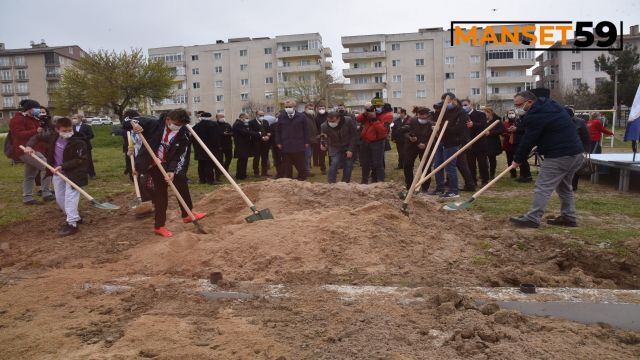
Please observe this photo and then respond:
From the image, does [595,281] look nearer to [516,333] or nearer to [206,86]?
[516,333]

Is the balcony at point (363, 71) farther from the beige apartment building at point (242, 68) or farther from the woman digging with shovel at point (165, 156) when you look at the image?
the woman digging with shovel at point (165, 156)

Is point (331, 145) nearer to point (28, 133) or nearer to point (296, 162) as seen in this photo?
point (296, 162)

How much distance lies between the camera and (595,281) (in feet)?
14.4

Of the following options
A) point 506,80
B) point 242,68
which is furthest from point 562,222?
point 242,68

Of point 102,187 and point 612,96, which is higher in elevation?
point 612,96

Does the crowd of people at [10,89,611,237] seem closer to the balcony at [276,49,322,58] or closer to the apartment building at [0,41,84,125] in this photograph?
the balcony at [276,49,322,58]

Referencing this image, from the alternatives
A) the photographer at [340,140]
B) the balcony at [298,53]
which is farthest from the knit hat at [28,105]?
the balcony at [298,53]

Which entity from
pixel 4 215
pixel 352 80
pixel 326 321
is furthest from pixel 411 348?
pixel 352 80

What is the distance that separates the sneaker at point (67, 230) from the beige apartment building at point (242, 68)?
56.8 meters

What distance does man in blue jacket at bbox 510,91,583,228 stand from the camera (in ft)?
20.7

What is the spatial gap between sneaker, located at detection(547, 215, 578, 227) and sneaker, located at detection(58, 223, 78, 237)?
20.9ft

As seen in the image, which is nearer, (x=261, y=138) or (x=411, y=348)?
(x=411, y=348)

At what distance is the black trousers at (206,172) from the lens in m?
11.2

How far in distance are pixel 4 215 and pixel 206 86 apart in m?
61.0
